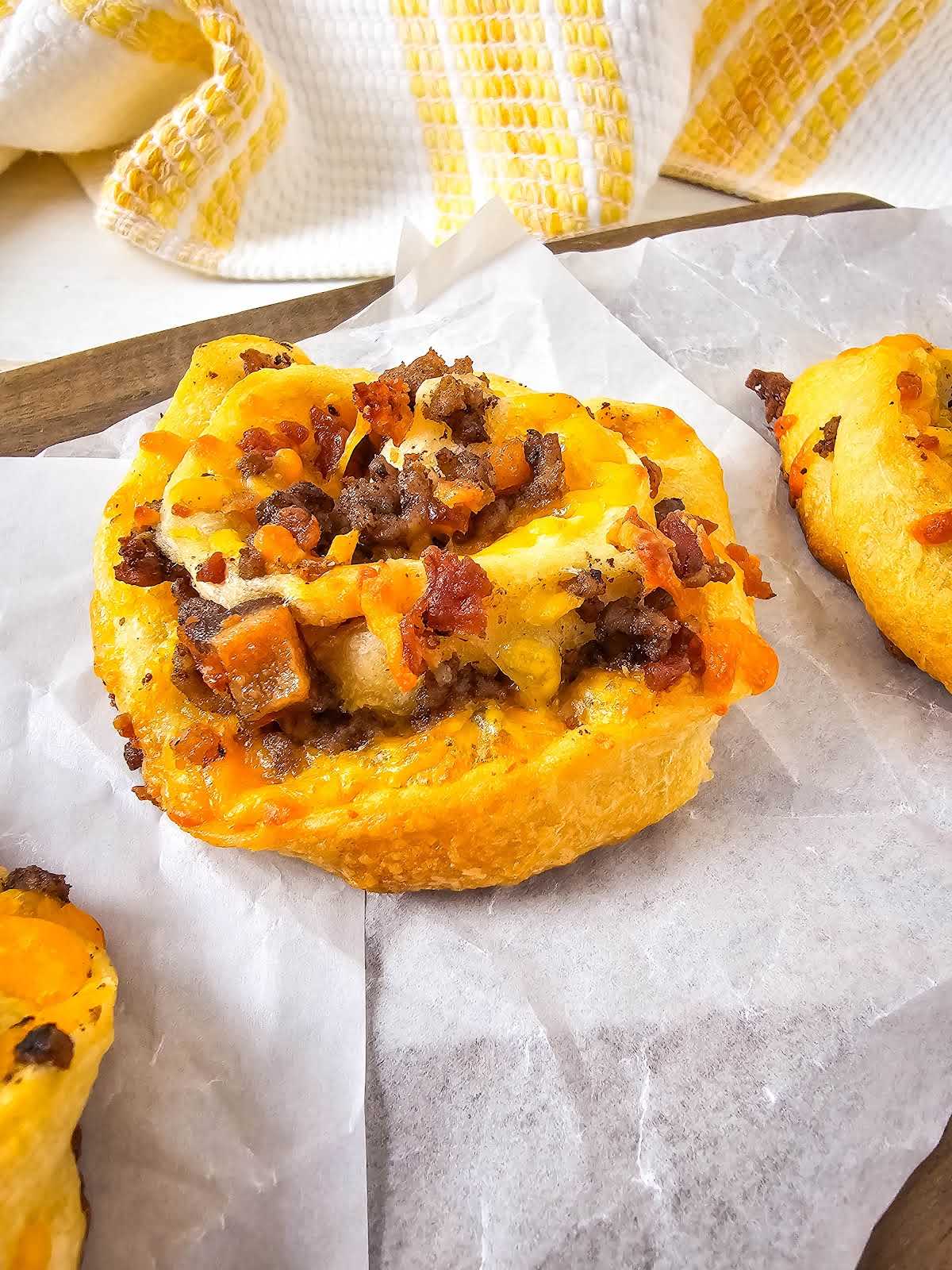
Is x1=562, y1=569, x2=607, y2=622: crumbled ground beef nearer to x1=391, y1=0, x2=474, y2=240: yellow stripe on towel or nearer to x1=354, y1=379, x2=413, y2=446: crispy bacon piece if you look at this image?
x1=354, y1=379, x2=413, y2=446: crispy bacon piece

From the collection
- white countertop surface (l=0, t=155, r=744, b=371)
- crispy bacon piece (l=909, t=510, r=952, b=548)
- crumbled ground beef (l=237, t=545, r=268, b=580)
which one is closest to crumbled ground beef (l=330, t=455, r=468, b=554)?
crumbled ground beef (l=237, t=545, r=268, b=580)

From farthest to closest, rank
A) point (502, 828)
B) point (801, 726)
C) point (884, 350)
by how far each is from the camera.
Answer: point (884, 350)
point (801, 726)
point (502, 828)

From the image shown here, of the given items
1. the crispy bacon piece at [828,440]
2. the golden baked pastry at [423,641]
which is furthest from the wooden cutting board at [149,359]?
the crispy bacon piece at [828,440]

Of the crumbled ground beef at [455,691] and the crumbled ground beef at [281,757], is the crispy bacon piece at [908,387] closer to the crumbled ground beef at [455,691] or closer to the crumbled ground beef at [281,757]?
the crumbled ground beef at [455,691]

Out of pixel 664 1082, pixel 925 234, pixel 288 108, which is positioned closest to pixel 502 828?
pixel 664 1082

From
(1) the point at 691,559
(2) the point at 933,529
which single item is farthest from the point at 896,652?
(1) the point at 691,559

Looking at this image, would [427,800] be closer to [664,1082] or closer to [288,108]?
[664,1082]

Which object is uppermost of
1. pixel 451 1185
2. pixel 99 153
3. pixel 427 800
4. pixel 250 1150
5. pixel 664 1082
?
pixel 99 153
